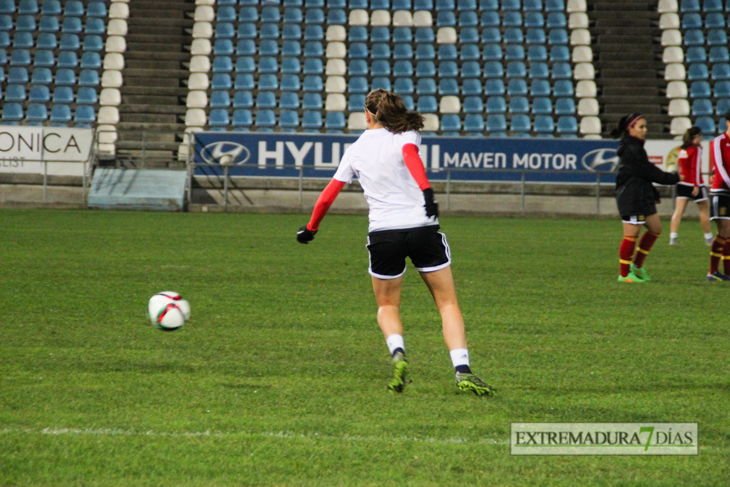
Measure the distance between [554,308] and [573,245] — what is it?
23.6 ft

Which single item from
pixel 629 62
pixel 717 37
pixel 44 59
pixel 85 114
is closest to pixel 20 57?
pixel 44 59

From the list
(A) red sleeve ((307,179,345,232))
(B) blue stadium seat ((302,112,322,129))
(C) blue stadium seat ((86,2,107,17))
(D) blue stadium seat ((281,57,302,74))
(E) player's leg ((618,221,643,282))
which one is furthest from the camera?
(C) blue stadium seat ((86,2,107,17))

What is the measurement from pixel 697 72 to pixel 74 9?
21463mm

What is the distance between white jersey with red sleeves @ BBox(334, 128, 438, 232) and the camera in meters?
Result: 4.59

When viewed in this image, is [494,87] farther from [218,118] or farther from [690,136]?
[690,136]

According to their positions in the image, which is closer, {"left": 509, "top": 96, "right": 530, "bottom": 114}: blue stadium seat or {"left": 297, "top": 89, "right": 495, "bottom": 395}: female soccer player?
{"left": 297, "top": 89, "right": 495, "bottom": 395}: female soccer player

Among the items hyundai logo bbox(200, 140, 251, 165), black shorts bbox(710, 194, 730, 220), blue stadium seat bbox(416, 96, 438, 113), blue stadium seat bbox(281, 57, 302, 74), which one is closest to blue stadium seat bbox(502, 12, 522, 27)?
blue stadium seat bbox(416, 96, 438, 113)

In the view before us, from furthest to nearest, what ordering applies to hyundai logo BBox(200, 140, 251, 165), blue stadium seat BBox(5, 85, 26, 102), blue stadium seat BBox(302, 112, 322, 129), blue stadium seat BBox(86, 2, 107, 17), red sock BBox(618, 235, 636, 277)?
1. blue stadium seat BBox(86, 2, 107, 17)
2. blue stadium seat BBox(5, 85, 26, 102)
3. blue stadium seat BBox(302, 112, 322, 129)
4. hyundai logo BBox(200, 140, 251, 165)
5. red sock BBox(618, 235, 636, 277)

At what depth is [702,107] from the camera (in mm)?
26953

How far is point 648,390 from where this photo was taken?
470 centimetres

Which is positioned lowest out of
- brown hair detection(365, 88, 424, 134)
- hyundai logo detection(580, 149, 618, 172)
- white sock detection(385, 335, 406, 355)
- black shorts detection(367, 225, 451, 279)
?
white sock detection(385, 335, 406, 355)

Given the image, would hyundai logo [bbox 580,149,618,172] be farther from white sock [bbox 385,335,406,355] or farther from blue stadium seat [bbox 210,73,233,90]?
white sock [bbox 385,335,406,355]

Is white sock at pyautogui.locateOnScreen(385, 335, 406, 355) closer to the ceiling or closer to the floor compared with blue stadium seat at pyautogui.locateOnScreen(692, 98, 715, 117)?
closer to the floor

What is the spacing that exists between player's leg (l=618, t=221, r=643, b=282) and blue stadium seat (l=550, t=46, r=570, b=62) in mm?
19532
